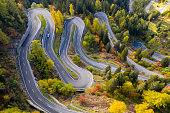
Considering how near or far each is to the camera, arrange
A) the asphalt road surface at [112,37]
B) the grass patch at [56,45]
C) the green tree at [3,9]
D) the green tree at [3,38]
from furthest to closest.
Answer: the asphalt road surface at [112,37]
the grass patch at [56,45]
the green tree at [3,9]
the green tree at [3,38]

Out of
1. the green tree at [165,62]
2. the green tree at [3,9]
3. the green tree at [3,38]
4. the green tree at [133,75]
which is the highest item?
the green tree at [3,9]

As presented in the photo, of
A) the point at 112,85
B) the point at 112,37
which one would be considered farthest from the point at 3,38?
the point at 112,37

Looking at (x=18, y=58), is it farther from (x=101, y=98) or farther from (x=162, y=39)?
(x=162, y=39)

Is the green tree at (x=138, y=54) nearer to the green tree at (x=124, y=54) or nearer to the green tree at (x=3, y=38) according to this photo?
the green tree at (x=124, y=54)

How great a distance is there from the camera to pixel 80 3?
103 metres

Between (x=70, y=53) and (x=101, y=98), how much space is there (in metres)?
40.8

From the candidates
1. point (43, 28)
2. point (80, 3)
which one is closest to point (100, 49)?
point (43, 28)

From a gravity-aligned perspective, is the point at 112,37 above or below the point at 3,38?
below

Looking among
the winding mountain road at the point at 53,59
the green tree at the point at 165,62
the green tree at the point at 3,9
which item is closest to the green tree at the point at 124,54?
the winding mountain road at the point at 53,59

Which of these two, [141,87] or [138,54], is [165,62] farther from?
[141,87]

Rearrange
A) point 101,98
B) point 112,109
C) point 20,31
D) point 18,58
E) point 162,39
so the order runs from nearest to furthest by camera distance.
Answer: point 112,109 < point 101,98 < point 18,58 < point 20,31 < point 162,39

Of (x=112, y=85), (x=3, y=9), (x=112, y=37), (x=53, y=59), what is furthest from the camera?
(x=112, y=37)

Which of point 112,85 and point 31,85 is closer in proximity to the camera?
point 112,85

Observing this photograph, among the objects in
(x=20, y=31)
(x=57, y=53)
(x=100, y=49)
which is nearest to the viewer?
(x=20, y=31)
